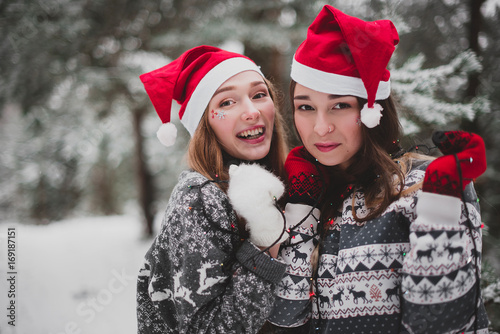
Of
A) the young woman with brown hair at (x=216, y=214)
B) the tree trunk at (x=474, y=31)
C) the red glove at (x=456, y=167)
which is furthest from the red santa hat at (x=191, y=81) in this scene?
the tree trunk at (x=474, y=31)

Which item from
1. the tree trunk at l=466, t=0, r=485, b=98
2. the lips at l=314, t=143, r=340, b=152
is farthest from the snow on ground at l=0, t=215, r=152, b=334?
the tree trunk at l=466, t=0, r=485, b=98

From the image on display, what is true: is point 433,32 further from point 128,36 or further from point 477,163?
point 128,36

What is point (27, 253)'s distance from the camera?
411cm

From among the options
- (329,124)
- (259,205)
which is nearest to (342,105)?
(329,124)

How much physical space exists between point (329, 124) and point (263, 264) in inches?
26.9

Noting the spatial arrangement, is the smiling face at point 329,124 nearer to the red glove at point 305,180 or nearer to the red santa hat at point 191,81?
the red glove at point 305,180

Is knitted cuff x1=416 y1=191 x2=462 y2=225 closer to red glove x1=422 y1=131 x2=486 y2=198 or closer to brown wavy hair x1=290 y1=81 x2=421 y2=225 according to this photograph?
red glove x1=422 y1=131 x2=486 y2=198

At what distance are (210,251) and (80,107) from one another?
9.88 ft

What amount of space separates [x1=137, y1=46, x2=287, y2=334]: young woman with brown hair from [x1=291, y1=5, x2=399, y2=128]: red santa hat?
15.5 inches

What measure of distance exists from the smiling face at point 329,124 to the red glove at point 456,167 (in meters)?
0.40

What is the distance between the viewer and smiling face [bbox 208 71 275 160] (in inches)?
66.2

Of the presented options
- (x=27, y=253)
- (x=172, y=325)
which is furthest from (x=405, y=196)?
(x=27, y=253)

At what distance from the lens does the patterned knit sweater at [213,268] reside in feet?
4.33

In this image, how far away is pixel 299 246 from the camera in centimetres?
145
